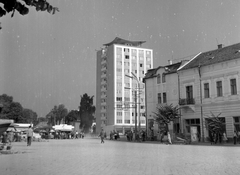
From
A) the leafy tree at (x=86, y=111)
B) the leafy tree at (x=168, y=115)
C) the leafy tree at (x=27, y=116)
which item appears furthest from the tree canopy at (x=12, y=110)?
the leafy tree at (x=168, y=115)

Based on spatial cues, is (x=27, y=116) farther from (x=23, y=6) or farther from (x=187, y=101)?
(x=23, y=6)

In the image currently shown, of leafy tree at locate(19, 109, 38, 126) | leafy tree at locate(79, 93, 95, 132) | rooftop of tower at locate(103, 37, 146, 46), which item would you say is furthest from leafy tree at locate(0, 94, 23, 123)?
rooftop of tower at locate(103, 37, 146, 46)

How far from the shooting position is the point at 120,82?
299ft

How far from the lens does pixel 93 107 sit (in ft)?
324

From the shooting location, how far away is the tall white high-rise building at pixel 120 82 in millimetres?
89750

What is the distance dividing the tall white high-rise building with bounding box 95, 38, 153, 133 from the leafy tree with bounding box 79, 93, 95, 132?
2898mm

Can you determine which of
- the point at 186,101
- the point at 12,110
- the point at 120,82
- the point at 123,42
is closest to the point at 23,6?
the point at 186,101

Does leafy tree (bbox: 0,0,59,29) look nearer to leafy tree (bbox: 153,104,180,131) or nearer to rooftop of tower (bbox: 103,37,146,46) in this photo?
leafy tree (bbox: 153,104,180,131)

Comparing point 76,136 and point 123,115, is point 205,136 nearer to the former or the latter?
point 76,136

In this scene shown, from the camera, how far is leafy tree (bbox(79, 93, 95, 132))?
95.4 m

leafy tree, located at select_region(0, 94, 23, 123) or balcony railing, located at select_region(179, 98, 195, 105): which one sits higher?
leafy tree, located at select_region(0, 94, 23, 123)

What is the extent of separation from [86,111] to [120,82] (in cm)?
1646

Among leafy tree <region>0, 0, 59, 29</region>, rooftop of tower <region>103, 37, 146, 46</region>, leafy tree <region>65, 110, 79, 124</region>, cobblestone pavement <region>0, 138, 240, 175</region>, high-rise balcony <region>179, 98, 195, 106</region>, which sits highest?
rooftop of tower <region>103, 37, 146, 46</region>

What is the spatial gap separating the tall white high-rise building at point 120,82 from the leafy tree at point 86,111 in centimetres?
290
